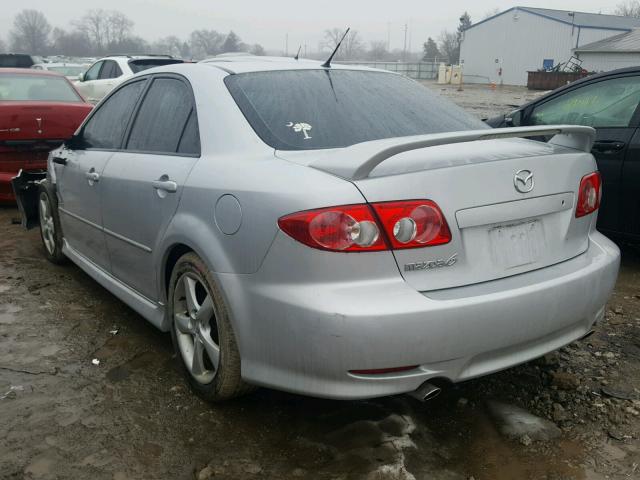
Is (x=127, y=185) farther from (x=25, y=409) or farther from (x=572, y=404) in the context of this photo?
(x=572, y=404)

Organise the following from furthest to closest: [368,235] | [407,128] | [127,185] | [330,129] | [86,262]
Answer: [86,262] → [127,185] → [407,128] → [330,129] → [368,235]

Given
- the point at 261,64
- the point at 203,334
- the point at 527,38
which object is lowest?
the point at 203,334

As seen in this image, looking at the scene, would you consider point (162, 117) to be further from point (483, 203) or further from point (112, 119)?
point (483, 203)

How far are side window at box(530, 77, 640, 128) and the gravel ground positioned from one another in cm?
189

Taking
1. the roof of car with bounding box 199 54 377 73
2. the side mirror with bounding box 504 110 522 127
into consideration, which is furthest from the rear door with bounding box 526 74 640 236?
the roof of car with bounding box 199 54 377 73

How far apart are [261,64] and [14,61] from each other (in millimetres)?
21813

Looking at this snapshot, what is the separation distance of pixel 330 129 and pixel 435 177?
70 cm

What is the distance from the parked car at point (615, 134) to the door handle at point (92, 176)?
3.48m

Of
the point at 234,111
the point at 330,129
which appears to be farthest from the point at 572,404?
the point at 234,111

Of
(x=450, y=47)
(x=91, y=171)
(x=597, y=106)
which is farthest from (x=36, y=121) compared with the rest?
(x=450, y=47)

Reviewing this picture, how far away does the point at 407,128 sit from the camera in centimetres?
301

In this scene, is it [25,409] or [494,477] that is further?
[25,409]

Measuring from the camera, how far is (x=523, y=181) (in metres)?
2.47

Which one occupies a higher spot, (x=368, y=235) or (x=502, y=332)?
(x=368, y=235)
